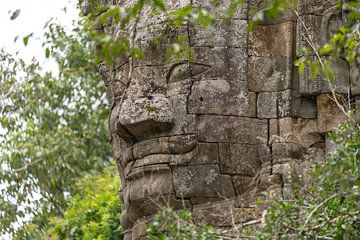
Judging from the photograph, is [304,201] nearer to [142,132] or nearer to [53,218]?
[142,132]

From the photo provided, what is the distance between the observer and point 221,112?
17188 millimetres

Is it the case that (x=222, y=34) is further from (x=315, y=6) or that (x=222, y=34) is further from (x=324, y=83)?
(x=324, y=83)

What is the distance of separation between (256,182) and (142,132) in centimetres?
164

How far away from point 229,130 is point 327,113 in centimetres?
109

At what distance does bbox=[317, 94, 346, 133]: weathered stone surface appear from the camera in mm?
17125

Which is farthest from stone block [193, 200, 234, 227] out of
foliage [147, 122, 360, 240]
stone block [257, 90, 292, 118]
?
foliage [147, 122, 360, 240]

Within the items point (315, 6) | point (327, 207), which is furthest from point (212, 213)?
point (315, 6)

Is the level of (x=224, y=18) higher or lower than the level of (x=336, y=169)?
higher

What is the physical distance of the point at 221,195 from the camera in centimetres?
1691

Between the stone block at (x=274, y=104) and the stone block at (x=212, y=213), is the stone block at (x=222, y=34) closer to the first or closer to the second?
the stone block at (x=274, y=104)

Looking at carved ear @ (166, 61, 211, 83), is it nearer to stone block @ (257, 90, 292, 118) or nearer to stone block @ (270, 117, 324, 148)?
stone block @ (257, 90, 292, 118)

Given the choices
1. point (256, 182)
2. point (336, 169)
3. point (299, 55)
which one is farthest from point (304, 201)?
point (299, 55)

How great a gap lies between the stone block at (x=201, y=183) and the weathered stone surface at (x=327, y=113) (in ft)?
3.93

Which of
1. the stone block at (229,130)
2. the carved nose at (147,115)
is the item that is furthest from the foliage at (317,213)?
the carved nose at (147,115)
